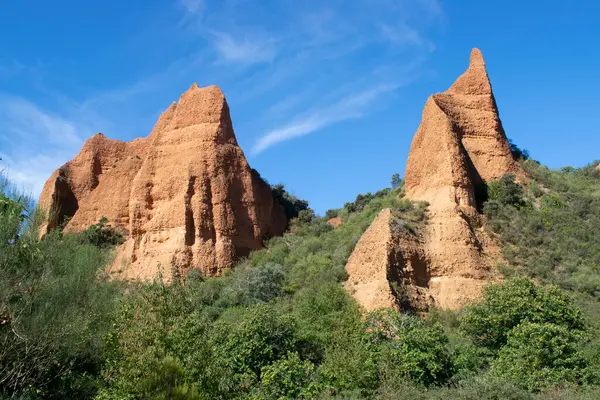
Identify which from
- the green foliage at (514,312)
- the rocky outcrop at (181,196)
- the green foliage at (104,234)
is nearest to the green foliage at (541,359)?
the green foliage at (514,312)

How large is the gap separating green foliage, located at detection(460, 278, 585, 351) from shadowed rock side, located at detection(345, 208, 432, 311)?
9.04ft

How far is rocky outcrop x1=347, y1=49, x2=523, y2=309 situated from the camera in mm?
24750

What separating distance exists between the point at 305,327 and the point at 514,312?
7.10 meters

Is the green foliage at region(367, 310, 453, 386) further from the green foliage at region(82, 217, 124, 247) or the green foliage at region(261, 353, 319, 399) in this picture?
the green foliage at region(82, 217, 124, 247)

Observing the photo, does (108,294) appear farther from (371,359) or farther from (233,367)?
(371,359)

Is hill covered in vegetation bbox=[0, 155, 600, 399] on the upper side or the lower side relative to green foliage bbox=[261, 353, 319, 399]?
upper

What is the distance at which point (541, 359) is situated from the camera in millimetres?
18000

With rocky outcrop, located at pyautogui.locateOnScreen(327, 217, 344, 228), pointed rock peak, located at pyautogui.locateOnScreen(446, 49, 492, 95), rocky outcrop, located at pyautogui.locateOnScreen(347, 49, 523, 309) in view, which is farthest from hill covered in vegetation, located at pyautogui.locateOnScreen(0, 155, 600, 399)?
rocky outcrop, located at pyautogui.locateOnScreen(327, 217, 344, 228)

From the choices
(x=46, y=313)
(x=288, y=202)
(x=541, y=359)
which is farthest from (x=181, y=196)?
(x=541, y=359)

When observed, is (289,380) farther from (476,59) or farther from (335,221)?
(476,59)

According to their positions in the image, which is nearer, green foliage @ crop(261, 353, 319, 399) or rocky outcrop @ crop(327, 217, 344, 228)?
green foliage @ crop(261, 353, 319, 399)

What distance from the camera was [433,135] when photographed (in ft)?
99.3

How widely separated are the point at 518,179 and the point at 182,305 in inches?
882

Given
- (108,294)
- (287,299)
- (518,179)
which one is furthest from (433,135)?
(108,294)
